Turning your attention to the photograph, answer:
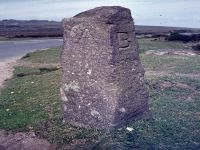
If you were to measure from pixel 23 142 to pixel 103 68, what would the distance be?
8.24ft

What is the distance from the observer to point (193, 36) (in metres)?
35.7

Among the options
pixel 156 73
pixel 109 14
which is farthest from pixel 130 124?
pixel 156 73

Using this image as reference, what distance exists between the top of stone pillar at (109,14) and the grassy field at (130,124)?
2.45m

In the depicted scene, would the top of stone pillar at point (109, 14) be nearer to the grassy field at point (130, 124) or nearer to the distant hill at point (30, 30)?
the grassy field at point (130, 124)

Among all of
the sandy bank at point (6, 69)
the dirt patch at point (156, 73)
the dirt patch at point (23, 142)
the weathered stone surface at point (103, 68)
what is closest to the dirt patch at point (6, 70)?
the sandy bank at point (6, 69)

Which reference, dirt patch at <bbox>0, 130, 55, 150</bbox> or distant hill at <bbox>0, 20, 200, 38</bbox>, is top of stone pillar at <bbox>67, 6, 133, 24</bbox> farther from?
distant hill at <bbox>0, 20, 200, 38</bbox>

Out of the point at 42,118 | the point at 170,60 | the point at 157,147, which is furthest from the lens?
the point at 170,60

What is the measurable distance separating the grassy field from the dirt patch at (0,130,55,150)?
0.65 ft

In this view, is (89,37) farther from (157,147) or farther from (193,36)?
(193,36)

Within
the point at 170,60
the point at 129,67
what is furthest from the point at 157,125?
the point at 170,60

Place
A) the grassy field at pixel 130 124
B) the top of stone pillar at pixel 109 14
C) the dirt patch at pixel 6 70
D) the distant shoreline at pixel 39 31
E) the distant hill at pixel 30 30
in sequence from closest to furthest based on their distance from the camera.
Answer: the top of stone pillar at pixel 109 14
the grassy field at pixel 130 124
the dirt patch at pixel 6 70
the distant shoreline at pixel 39 31
the distant hill at pixel 30 30

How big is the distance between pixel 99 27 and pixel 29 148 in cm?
308

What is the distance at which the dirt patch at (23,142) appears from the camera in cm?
896

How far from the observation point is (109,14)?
8.54m
